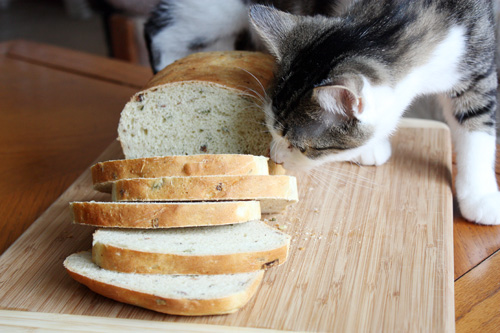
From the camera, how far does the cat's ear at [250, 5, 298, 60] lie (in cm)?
154

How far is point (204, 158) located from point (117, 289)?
388 millimetres

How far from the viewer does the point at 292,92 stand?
4.80ft

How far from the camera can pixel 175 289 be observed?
124cm

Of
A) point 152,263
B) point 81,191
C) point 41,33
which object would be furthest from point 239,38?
point 41,33

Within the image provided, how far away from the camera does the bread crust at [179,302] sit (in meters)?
1.20

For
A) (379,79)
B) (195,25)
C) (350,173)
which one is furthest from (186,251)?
(195,25)

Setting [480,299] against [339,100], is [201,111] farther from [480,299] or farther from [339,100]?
[480,299]

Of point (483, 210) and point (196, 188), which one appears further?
point (483, 210)

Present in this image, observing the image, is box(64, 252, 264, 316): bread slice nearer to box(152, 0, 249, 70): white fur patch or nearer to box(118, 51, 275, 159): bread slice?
box(118, 51, 275, 159): bread slice

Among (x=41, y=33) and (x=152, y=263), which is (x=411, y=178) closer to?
(x=152, y=263)

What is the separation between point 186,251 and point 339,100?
19.6 inches

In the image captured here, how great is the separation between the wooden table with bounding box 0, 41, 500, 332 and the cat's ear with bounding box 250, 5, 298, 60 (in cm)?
74

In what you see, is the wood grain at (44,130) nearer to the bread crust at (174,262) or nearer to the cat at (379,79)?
the bread crust at (174,262)

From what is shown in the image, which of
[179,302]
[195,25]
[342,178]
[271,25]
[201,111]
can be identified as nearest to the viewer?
[179,302]
